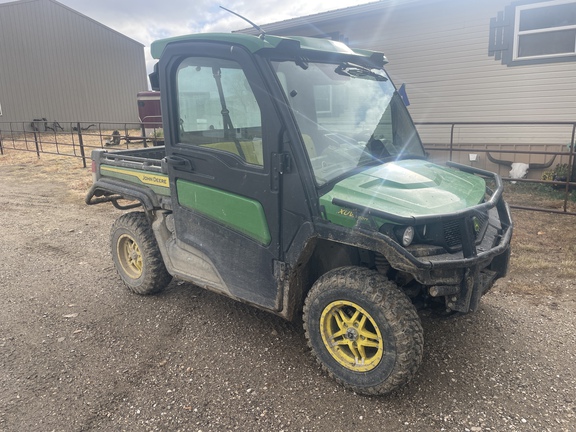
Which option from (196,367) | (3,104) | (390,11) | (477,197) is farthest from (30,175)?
(3,104)

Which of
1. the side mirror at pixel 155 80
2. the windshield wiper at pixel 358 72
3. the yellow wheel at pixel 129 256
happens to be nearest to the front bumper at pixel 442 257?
the windshield wiper at pixel 358 72

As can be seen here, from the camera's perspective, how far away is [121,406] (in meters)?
2.66

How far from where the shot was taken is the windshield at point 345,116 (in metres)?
2.77

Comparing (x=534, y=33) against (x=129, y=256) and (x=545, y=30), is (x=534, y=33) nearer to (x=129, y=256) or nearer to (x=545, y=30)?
Answer: (x=545, y=30)

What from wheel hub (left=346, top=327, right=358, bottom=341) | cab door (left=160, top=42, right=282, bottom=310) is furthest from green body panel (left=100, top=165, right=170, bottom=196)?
wheel hub (left=346, top=327, right=358, bottom=341)

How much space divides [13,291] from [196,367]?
2.43m

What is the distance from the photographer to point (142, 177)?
388cm

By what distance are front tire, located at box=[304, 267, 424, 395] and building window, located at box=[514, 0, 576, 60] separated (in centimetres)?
790

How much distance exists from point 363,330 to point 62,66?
25.6m

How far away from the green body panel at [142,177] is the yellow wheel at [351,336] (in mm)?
1717

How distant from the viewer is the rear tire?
157 inches

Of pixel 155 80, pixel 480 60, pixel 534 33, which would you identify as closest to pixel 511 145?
pixel 480 60

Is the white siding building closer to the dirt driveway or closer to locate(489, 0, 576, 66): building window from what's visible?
locate(489, 0, 576, 66): building window

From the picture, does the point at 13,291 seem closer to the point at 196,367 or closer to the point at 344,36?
the point at 196,367
